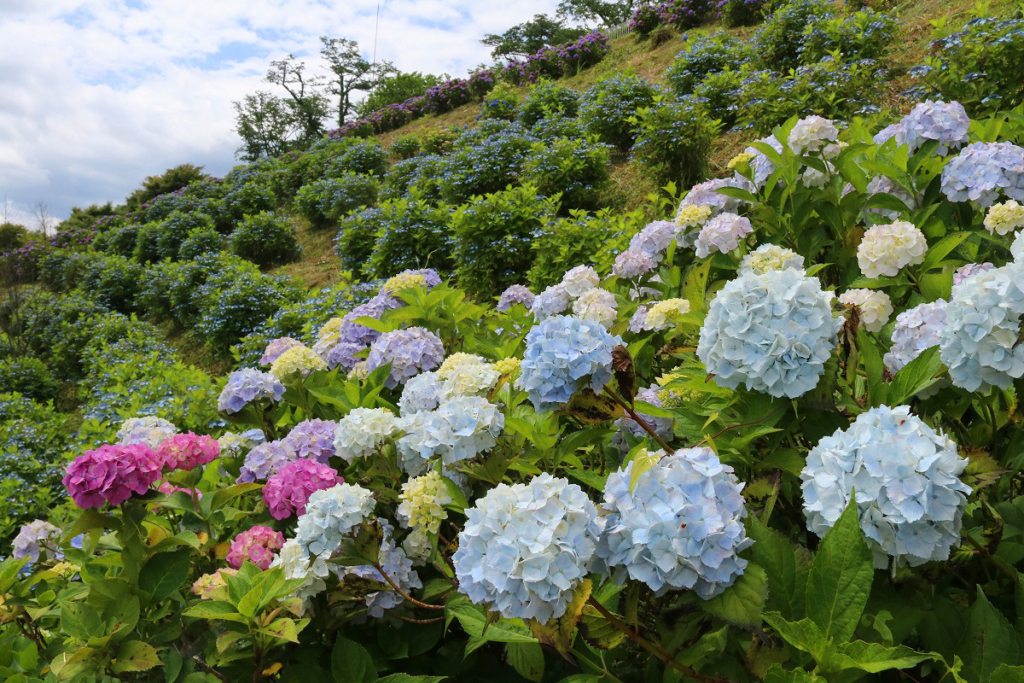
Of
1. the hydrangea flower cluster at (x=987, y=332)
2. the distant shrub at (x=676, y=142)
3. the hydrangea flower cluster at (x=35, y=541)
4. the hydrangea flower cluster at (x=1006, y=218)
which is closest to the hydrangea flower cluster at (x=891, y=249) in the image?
the hydrangea flower cluster at (x=1006, y=218)

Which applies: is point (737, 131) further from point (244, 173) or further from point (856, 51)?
point (244, 173)

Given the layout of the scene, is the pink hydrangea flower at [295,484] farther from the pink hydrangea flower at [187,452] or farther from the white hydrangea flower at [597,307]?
the white hydrangea flower at [597,307]

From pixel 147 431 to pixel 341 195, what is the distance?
8744 mm

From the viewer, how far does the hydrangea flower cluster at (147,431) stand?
198 cm

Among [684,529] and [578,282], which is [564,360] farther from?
[578,282]

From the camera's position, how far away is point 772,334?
0.98m

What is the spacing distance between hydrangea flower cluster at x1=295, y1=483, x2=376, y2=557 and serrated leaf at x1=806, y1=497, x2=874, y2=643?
2.75 feet

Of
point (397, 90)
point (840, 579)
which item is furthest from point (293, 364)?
point (397, 90)

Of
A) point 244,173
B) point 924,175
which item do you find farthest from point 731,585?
point 244,173

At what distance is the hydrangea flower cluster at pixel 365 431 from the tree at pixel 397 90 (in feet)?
62.4

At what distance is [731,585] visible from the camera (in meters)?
0.86

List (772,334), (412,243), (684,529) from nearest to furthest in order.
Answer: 1. (684,529)
2. (772,334)
3. (412,243)

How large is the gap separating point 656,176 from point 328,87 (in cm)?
2380

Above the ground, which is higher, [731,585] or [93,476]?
[93,476]
